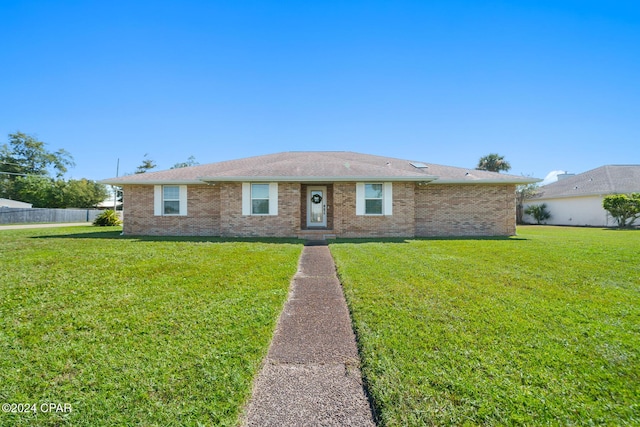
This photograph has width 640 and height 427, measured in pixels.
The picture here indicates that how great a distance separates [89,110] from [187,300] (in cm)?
2687

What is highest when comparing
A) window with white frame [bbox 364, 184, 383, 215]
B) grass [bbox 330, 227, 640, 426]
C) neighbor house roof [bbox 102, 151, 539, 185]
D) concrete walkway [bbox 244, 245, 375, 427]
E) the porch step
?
neighbor house roof [bbox 102, 151, 539, 185]

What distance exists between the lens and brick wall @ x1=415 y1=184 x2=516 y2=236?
1312cm

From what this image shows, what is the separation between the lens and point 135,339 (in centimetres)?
301

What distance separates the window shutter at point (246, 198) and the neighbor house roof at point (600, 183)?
26.1m

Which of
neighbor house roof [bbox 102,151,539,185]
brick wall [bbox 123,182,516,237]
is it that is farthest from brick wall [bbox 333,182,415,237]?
brick wall [bbox 123,182,516,237]

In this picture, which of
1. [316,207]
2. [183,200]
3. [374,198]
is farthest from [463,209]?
[183,200]

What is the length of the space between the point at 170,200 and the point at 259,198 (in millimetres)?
4734

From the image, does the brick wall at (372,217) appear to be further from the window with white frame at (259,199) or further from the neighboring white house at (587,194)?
the neighboring white house at (587,194)

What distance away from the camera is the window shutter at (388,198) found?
11.9 m

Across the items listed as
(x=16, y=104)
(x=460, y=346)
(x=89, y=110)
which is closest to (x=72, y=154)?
(x=16, y=104)

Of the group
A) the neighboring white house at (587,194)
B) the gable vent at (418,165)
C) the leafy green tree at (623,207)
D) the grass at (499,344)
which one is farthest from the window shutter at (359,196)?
the neighboring white house at (587,194)

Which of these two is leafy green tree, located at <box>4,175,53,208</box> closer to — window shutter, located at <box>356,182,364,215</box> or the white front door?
the white front door

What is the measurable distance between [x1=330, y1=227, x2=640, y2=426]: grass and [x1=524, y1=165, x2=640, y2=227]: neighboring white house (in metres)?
21.2

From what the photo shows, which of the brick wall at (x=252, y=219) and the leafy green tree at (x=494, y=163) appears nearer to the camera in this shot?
the brick wall at (x=252, y=219)
